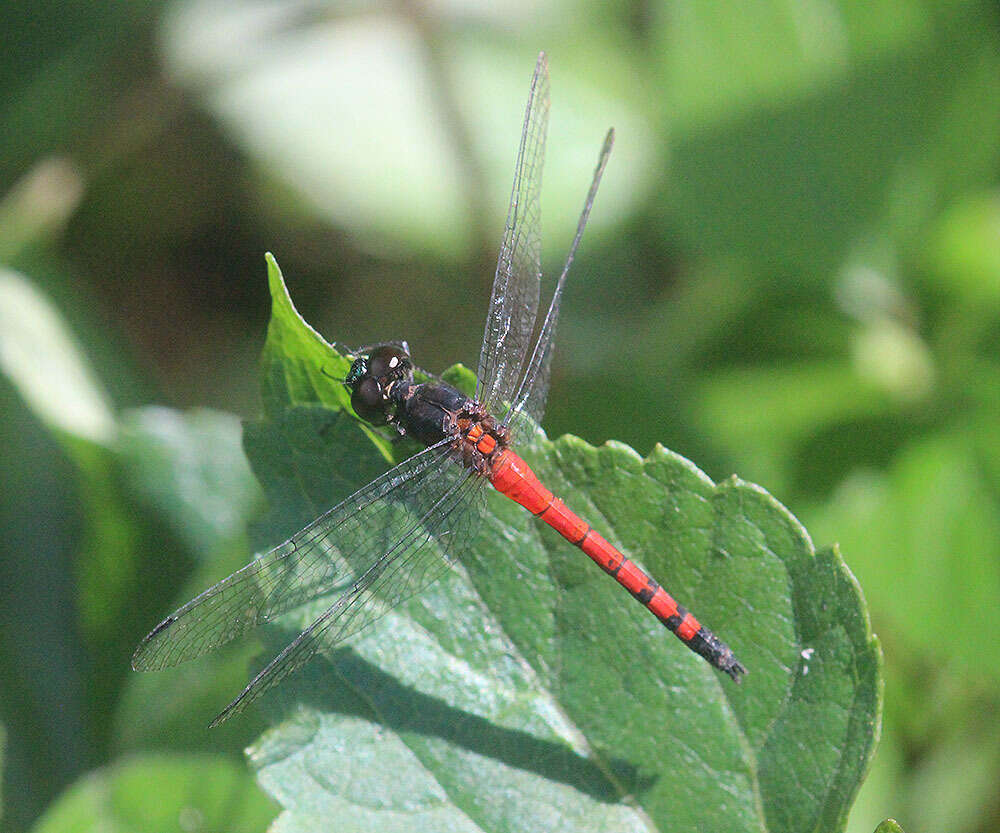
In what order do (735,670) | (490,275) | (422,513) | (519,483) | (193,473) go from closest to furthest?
(735,670), (422,513), (519,483), (193,473), (490,275)

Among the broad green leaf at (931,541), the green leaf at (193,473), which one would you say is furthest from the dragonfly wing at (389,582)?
the broad green leaf at (931,541)

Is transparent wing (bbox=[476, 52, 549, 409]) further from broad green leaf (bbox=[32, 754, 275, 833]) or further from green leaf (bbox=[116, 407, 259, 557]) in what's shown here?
broad green leaf (bbox=[32, 754, 275, 833])

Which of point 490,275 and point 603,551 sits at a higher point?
point 490,275

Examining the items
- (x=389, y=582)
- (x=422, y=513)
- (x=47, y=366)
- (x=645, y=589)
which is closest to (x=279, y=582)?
(x=389, y=582)

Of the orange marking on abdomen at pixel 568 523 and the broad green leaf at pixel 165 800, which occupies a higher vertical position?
the broad green leaf at pixel 165 800

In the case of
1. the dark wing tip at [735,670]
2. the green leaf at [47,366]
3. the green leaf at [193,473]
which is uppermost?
the green leaf at [47,366]

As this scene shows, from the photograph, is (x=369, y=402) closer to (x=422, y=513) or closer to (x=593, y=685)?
(x=422, y=513)

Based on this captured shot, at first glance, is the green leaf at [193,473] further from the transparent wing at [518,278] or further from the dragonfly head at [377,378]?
the transparent wing at [518,278]
